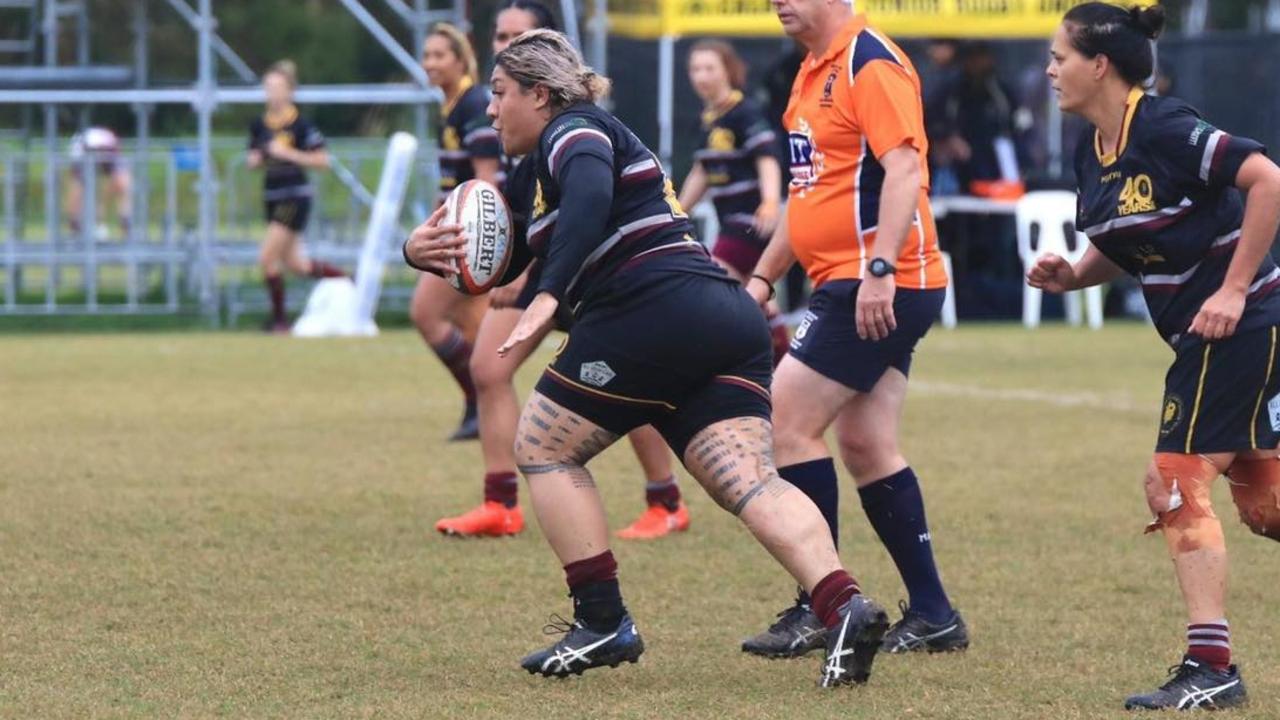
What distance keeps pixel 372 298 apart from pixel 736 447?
13.1m

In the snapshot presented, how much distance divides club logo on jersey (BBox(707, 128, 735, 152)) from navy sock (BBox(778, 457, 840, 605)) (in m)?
5.87

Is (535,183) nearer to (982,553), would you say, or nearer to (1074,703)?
(1074,703)

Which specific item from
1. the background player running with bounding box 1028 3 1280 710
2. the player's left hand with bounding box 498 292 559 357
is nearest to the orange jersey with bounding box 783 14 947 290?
the background player running with bounding box 1028 3 1280 710

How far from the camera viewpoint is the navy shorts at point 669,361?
527 cm

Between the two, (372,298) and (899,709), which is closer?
(899,709)

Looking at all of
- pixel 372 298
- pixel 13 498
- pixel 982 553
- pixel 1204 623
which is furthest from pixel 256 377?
pixel 1204 623

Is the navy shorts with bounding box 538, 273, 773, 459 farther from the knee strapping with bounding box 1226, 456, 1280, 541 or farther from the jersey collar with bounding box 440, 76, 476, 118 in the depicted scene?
the jersey collar with bounding box 440, 76, 476, 118

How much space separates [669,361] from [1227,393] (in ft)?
4.41

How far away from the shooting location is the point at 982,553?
7.51 metres

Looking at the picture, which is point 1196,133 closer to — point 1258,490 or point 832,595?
point 1258,490

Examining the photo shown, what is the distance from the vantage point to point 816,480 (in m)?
5.96

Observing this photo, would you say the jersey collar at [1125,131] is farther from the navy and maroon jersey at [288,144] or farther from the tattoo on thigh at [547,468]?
the navy and maroon jersey at [288,144]

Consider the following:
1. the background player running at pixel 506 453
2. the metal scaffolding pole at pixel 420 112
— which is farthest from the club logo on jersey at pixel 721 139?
the metal scaffolding pole at pixel 420 112

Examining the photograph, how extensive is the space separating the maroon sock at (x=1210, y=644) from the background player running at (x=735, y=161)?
6245 mm
